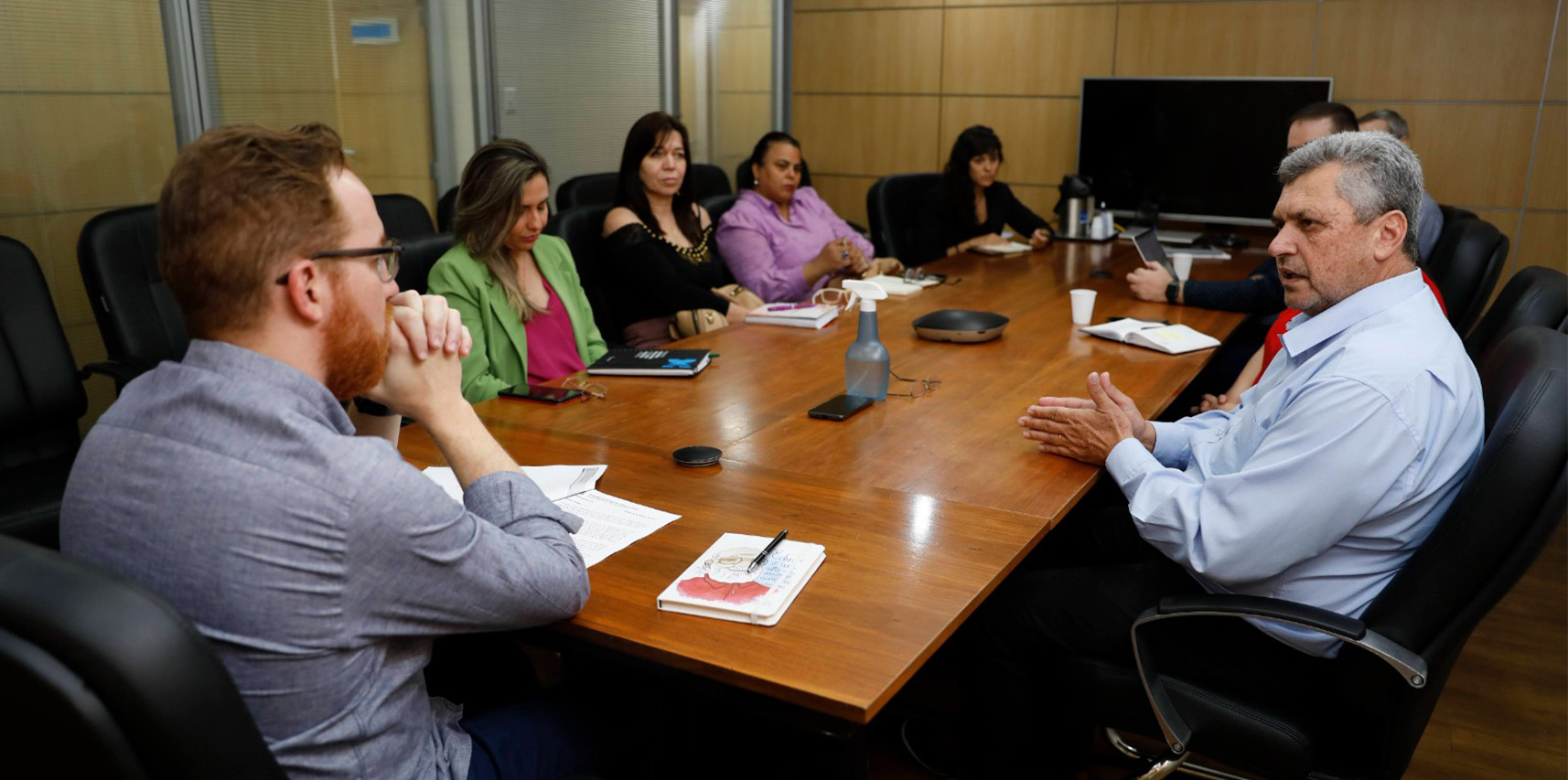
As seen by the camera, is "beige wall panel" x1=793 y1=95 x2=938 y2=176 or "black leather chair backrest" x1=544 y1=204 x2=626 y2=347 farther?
"beige wall panel" x1=793 y1=95 x2=938 y2=176

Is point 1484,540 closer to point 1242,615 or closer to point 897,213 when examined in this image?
point 1242,615

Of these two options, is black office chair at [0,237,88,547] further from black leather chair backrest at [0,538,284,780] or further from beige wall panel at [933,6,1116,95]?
beige wall panel at [933,6,1116,95]

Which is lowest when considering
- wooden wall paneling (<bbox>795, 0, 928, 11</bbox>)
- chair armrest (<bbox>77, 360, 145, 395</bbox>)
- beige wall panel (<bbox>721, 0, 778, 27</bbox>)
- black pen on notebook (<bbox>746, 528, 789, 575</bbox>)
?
chair armrest (<bbox>77, 360, 145, 395</bbox>)

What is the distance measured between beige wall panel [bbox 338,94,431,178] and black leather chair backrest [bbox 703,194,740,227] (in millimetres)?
1183

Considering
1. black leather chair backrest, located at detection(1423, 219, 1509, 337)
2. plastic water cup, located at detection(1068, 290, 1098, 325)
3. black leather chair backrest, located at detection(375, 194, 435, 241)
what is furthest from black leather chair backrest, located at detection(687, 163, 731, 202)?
black leather chair backrest, located at detection(1423, 219, 1509, 337)

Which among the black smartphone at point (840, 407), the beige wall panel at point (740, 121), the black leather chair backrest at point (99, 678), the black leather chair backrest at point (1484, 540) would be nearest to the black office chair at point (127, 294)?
the black smartphone at point (840, 407)

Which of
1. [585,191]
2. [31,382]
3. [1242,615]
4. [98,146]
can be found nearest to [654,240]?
[585,191]

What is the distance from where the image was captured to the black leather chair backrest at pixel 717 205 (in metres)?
4.51

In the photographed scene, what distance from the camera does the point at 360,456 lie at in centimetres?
111

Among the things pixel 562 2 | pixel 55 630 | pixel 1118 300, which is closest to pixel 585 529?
pixel 55 630

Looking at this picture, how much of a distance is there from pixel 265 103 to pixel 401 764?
3.25m

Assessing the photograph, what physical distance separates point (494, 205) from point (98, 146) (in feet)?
4.98

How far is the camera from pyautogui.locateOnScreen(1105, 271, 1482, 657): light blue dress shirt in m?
1.64

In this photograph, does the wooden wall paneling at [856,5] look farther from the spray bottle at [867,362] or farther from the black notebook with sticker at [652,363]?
the spray bottle at [867,362]
